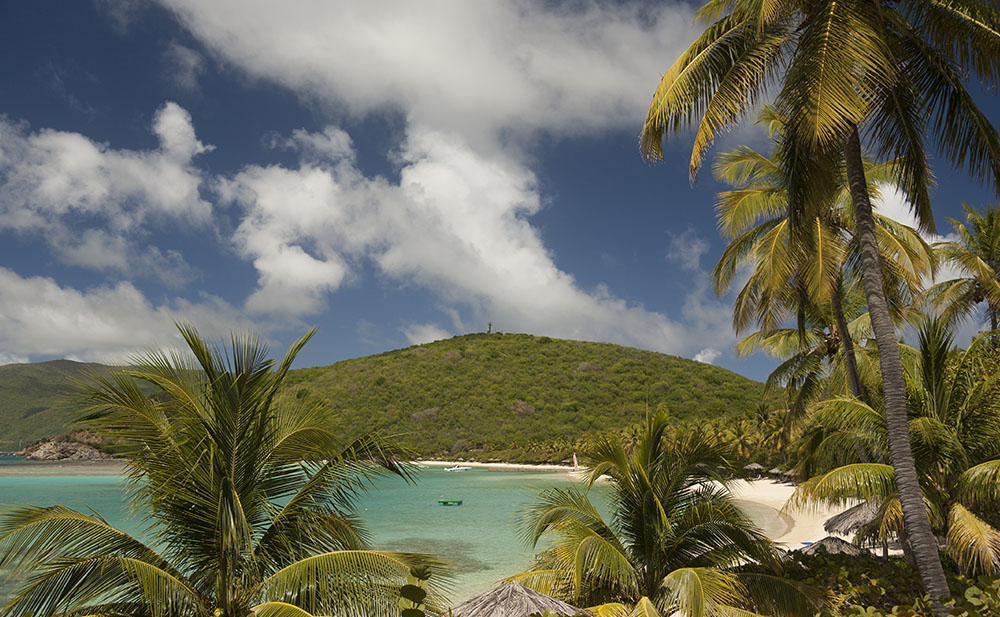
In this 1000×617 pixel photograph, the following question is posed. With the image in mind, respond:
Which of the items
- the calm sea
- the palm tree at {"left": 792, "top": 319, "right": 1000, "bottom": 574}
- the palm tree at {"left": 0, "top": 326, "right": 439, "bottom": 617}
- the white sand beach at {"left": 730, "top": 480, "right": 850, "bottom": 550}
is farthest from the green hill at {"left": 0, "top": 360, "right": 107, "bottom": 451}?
the palm tree at {"left": 792, "top": 319, "right": 1000, "bottom": 574}

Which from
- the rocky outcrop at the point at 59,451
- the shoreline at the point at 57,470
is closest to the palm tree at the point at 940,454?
the shoreline at the point at 57,470

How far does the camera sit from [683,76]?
730cm

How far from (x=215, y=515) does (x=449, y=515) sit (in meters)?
30.6

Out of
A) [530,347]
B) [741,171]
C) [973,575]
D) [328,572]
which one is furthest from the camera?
[530,347]

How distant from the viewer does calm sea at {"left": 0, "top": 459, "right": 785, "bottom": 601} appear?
19.5 m

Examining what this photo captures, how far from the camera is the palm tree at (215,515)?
4.72 metres

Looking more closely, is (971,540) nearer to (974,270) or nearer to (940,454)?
(940,454)

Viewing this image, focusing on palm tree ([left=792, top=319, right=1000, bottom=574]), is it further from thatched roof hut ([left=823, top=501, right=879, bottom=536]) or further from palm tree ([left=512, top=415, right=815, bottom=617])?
thatched roof hut ([left=823, top=501, right=879, bottom=536])

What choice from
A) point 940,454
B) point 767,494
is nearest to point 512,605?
point 940,454

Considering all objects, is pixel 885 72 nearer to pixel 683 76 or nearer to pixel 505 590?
pixel 683 76

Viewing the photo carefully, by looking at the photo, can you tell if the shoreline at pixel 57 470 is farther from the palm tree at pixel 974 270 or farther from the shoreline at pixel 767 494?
the palm tree at pixel 974 270

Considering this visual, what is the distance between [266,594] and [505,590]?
2.14 metres

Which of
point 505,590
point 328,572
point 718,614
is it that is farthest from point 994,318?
point 328,572

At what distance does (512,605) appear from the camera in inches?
211
